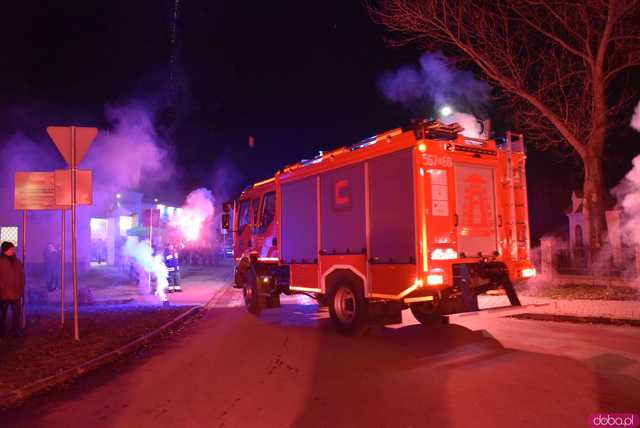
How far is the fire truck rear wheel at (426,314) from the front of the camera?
891 cm

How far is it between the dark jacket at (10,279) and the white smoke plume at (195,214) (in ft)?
115

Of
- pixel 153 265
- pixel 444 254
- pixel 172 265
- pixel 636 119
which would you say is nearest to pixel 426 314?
pixel 444 254

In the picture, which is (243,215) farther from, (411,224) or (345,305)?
(411,224)

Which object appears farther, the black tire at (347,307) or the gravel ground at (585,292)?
the gravel ground at (585,292)

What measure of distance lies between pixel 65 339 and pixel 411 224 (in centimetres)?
588

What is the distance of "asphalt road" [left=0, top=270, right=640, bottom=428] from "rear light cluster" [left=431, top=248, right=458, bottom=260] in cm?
134

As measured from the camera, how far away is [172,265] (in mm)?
15781

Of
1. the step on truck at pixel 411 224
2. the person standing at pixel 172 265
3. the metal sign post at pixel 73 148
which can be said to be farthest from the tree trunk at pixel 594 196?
the metal sign post at pixel 73 148

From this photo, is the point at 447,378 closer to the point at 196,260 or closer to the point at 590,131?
the point at 590,131

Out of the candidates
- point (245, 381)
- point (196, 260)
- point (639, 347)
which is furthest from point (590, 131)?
point (196, 260)

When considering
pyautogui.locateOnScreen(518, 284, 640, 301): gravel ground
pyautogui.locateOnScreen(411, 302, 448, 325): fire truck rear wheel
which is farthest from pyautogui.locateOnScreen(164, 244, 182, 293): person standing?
pyautogui.locateOnScreen(518, 284, 640, 301): gravel ground

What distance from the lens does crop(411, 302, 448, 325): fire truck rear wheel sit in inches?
351

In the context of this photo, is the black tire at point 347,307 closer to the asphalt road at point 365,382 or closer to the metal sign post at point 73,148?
the asphalt road at point 365,382

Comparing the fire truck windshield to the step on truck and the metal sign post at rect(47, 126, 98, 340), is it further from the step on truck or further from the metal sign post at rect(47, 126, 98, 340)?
the metal sign post at rect(47, 126, 98, 340)
